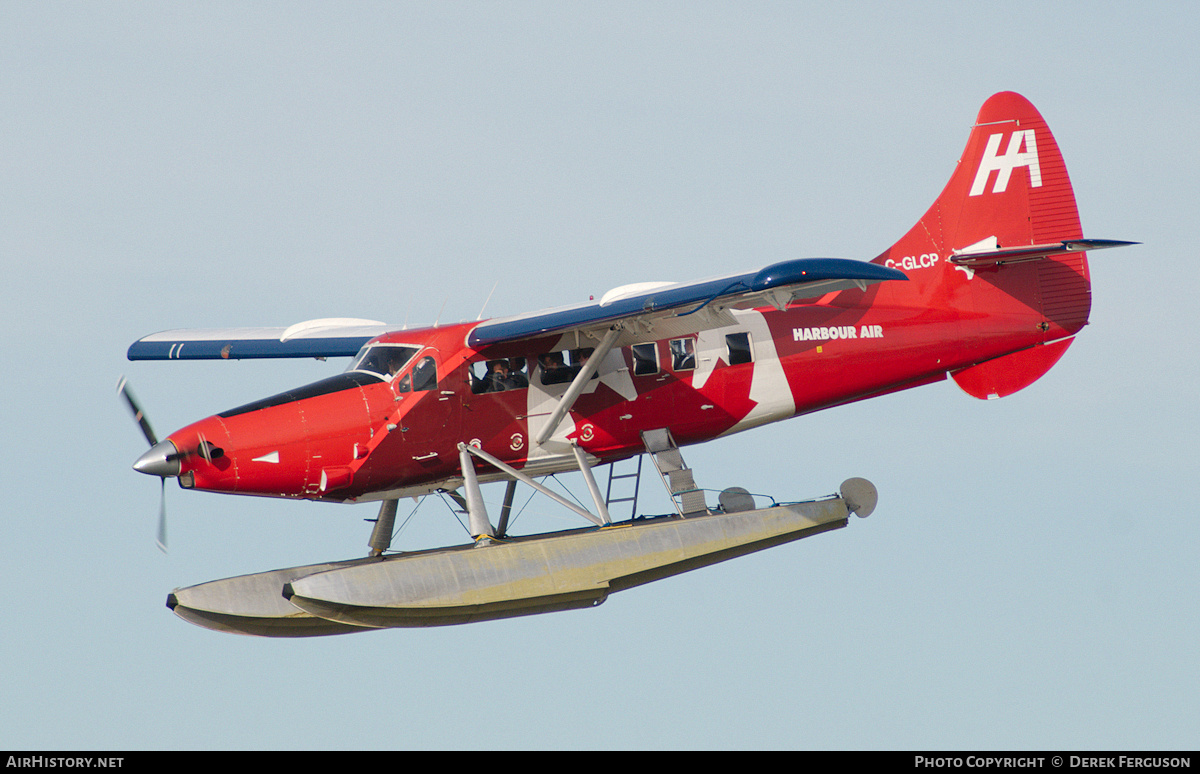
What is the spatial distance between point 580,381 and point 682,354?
173 centimetres

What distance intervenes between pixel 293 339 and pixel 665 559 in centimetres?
712

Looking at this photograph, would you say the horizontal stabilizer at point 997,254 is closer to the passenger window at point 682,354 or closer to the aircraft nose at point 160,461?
the passenger window at point 682,354

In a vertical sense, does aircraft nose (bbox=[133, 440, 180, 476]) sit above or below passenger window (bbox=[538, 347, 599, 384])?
below

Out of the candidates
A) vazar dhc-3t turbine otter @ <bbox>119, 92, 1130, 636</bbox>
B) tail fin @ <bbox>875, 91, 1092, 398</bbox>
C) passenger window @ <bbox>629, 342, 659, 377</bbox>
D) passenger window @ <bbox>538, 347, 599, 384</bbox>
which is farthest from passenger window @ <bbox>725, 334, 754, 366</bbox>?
tail fin @ <bbox>875, 91, 1092, 398</bbox>

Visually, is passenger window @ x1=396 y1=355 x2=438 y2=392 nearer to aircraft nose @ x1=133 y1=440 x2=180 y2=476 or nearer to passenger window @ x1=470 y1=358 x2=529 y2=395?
passenger window @ x1=470 y1=358 x2=529 y2=395

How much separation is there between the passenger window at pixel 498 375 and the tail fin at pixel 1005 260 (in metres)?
5.76

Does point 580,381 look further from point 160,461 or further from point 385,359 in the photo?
point 160,461

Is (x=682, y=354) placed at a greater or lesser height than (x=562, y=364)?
lesser

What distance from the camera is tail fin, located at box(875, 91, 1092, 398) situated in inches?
815

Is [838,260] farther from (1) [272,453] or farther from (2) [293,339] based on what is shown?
(2) [293,339]

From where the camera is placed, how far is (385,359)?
60.7ft

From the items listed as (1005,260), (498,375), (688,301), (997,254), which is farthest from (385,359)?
(1005,260)

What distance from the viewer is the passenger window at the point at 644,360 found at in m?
19.3

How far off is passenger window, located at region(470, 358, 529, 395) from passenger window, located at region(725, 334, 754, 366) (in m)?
2.92
